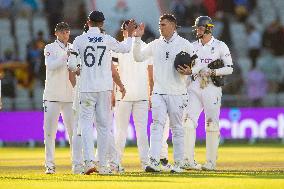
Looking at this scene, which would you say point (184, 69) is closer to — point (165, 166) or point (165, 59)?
point (165, 59)

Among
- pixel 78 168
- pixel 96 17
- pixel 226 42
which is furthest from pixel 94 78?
pixel 226 42

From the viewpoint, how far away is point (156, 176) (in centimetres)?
1755

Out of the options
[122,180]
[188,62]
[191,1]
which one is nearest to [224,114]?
[191,1]

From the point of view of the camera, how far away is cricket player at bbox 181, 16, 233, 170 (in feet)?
66.7

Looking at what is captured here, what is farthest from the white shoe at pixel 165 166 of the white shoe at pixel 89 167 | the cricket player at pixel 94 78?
the white shoe at pixel 89 167

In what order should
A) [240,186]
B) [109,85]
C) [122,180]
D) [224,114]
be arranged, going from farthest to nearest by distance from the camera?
[224,114]
[109,85]
[122,180]
[240,186]

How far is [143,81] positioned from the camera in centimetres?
2000

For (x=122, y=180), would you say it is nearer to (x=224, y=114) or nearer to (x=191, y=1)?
(x=224, y=114)

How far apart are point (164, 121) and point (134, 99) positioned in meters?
1.20

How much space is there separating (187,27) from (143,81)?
16016 mm

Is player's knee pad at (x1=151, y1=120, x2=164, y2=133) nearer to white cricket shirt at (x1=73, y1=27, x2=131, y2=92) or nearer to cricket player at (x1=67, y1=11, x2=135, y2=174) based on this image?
cricket player at (x1=67, y1=11, x2=135, y2=174)

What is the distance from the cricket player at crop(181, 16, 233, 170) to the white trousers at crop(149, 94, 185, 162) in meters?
1.43

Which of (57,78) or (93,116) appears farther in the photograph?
(57,78)

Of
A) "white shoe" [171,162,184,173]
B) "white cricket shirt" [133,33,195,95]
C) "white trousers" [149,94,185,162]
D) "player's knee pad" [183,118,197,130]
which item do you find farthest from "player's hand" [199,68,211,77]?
"white shoe" [171,162,184,173]
